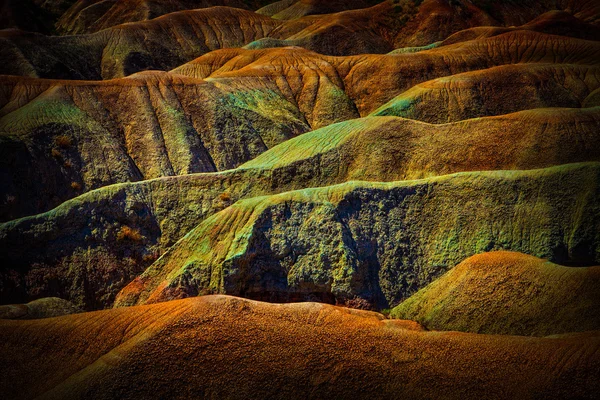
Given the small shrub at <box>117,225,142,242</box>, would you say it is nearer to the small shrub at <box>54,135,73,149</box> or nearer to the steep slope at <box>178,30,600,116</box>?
the small shrub at <box>54,135,73,149</box>

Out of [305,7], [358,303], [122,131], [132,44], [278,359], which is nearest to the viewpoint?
[278,359]

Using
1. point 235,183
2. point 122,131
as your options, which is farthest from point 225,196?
point 122,131

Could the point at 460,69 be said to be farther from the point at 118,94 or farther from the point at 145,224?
the point at 145,224

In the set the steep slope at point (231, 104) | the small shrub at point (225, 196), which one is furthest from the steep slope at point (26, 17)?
the small shrub at point (225, 196)

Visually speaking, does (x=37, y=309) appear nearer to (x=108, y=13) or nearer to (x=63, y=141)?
(x=63, y=141)

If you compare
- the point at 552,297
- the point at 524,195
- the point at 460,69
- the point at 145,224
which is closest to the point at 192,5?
the point at 460,69
